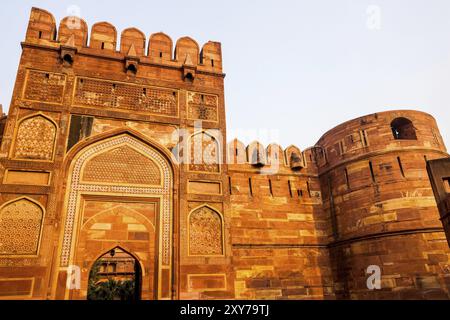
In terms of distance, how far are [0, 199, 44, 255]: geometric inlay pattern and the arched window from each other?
30.3 ft

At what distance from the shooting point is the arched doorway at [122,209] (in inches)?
236

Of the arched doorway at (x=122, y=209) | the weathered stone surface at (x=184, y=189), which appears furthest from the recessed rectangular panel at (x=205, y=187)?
the arched doorway at (x=122, y=209)

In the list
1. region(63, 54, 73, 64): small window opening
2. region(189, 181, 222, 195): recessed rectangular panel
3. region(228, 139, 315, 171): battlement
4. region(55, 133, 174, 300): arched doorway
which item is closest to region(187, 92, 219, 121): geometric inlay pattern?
region(55, 133, 174, 300): arched doorway

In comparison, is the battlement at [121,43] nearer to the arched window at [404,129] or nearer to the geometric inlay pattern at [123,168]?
the geometric inlay pattern at [123,168]

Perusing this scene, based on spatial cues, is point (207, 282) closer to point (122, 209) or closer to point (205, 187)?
point (205, 187)

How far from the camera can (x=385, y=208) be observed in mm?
7922

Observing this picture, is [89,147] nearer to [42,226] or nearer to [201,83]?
[42,226]

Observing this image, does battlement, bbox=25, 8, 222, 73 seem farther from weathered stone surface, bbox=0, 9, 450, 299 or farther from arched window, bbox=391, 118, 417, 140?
arched window, bbox=391, 118, 417, 140

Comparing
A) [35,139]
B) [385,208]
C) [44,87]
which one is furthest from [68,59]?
[385,208]

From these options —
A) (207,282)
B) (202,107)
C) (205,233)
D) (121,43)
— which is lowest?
(207,282)

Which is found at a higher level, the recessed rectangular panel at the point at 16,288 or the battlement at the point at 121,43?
the battlement at the point at 121,43

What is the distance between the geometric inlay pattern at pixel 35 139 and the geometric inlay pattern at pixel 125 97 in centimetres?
83

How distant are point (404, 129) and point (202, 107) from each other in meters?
5.87
